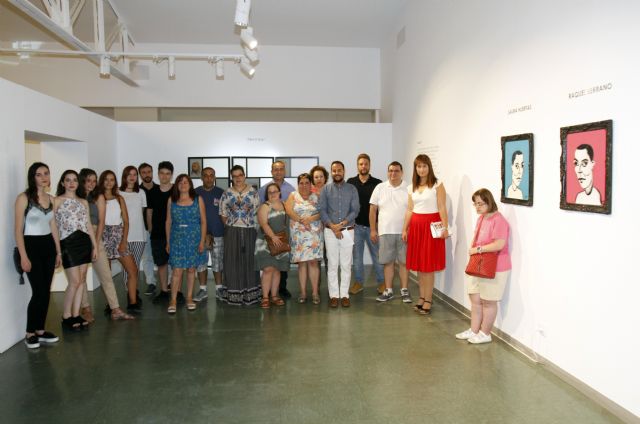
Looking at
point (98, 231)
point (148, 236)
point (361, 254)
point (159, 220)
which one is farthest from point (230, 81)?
point (98, 231)

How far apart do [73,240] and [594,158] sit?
174 inches

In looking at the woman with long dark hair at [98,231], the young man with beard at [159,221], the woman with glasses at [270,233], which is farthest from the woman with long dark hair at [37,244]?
the woman with glasses at [270,233]

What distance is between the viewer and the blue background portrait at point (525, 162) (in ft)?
13.3

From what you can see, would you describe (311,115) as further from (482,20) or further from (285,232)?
(482,20)

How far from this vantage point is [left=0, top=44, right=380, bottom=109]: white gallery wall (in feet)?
30.5

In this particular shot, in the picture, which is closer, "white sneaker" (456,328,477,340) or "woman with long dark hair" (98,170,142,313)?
"white sneaker" (456,328,477,340)

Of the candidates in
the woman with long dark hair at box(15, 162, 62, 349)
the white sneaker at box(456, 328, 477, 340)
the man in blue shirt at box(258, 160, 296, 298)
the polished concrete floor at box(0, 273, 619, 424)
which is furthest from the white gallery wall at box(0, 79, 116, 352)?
the white sneaker at box(456, 328, 477, 340)

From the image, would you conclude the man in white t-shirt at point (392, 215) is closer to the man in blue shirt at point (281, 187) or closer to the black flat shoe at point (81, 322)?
the man in blue shirt at point (281, 187)

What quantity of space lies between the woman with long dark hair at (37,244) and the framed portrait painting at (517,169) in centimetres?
405

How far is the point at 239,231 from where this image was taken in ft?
18.5

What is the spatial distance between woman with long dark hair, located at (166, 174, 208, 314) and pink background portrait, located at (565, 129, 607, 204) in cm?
368

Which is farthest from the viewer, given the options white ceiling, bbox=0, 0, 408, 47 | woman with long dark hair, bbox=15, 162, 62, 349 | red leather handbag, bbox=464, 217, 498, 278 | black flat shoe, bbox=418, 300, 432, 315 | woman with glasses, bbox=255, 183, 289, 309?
white ceiling, bbox=0, 0, 408, 47

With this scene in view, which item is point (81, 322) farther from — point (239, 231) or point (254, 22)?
point (254, 22)

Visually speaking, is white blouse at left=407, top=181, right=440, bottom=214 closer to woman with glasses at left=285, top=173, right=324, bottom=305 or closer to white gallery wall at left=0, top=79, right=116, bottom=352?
woman with glasses at left=285, top=173, right=324, bottom=305
